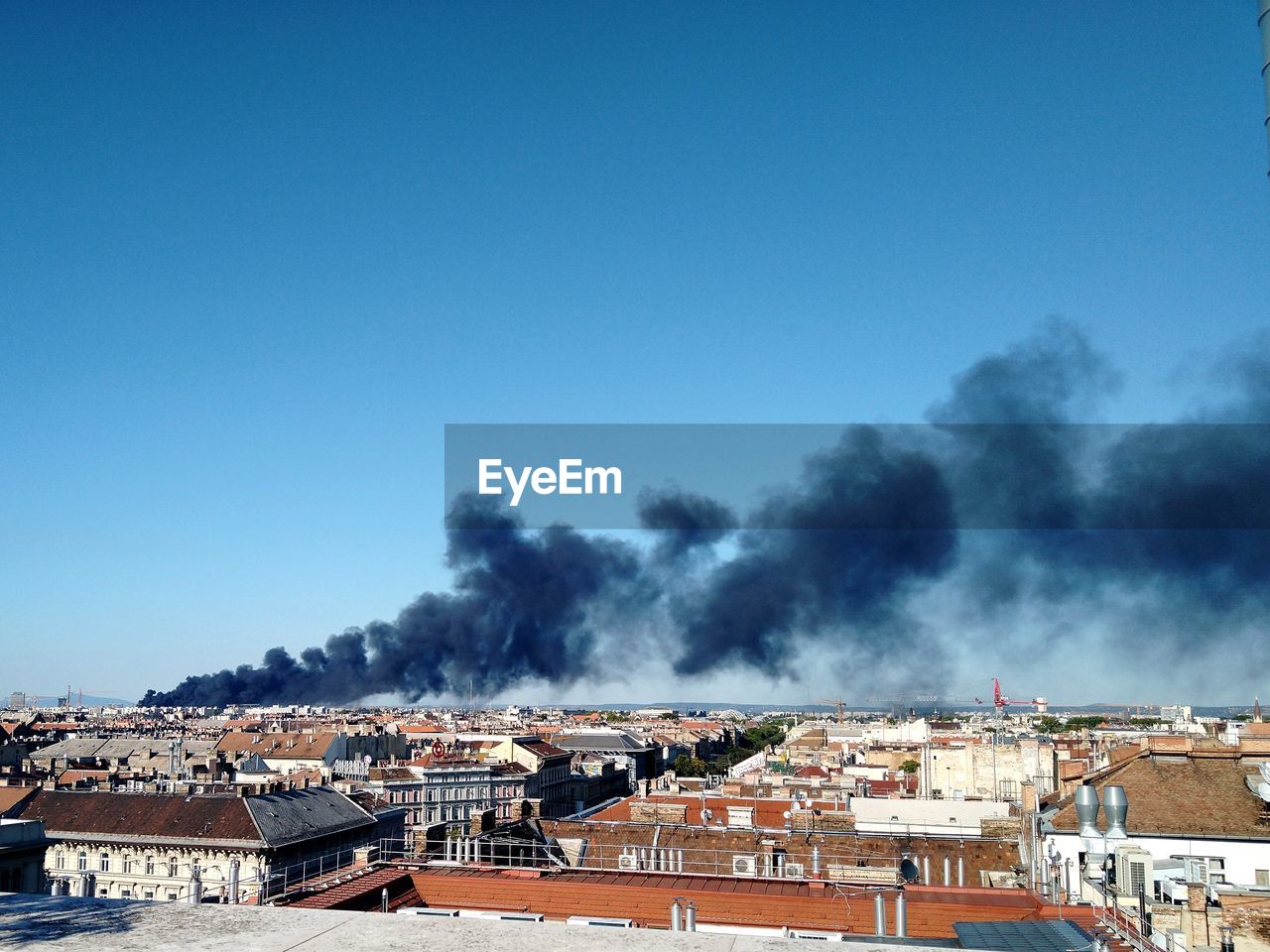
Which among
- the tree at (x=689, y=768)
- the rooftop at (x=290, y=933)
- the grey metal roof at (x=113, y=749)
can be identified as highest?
the rooftop at (x=290, y=933)

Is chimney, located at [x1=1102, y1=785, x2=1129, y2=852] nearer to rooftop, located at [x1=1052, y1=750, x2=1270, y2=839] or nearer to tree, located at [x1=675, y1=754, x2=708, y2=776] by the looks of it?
rooftop, located at [x1=1052, y1=750, x2=1270, y2=839]

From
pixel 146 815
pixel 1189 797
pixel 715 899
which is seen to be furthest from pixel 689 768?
pixel 715 899

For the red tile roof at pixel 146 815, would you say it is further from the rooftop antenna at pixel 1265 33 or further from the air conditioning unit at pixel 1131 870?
the rooftop antenna at pixel 1265 33

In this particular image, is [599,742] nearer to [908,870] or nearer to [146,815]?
[146,815]

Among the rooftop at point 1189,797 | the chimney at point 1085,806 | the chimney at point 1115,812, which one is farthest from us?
the rooftop at point 1189,797

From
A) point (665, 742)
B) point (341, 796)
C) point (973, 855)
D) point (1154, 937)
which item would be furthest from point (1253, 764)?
point (665, 742)

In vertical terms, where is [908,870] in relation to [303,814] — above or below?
above

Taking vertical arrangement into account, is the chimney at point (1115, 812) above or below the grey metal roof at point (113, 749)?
above

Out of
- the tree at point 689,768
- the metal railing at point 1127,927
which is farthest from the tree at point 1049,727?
the metal railing at point 1127,927
